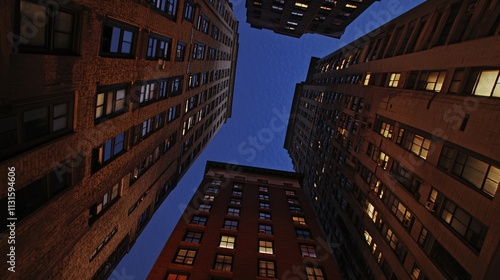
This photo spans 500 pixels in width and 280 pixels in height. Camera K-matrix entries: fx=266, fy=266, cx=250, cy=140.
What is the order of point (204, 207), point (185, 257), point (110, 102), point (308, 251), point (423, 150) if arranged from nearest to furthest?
point (110, 102) → point (423, 150) → point (185, 257) → point (308, 251) → point (204, 207)

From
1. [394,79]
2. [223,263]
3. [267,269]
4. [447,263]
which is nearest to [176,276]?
[223,263]

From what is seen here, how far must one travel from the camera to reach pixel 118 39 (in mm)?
15617

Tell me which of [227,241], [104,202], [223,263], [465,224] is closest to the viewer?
[465,224]

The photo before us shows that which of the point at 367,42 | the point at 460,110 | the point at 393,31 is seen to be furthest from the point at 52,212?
the point at 367,42

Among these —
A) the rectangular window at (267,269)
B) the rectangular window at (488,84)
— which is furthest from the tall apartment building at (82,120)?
the rectangular window at (488,84)

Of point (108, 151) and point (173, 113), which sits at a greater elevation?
point (173, 113)

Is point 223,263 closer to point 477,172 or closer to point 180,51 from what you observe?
point 180,51

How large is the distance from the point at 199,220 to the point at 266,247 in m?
9.37

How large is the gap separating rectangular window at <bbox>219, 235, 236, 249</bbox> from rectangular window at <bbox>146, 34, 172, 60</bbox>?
796 inches

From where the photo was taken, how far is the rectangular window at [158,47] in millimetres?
19856

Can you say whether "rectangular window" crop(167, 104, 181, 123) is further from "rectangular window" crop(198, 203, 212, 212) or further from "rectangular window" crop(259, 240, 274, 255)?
"rectangular window" crop(259, 240, 274, 255)

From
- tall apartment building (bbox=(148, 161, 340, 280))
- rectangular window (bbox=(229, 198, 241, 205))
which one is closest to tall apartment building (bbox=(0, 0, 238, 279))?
tall apartment building (bbox=(148, 161, 340, 280))

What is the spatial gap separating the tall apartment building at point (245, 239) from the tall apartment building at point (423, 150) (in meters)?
6.23

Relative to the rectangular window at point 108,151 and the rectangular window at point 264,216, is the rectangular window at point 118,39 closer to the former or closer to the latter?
the rectangular window at point 108,151
